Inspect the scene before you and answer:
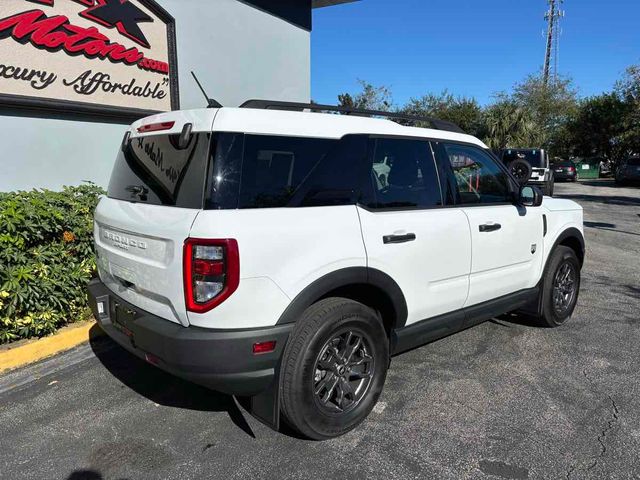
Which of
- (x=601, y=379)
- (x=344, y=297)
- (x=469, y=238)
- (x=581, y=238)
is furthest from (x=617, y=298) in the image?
(x=344, y=297)

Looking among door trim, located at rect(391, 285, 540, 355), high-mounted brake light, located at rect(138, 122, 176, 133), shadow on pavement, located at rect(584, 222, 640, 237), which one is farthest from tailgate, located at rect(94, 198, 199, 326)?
shadow on pavement, located at rect(584, 222, 640, 237)

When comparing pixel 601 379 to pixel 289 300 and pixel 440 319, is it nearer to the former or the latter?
pixel 440 319

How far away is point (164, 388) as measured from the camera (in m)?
3.44

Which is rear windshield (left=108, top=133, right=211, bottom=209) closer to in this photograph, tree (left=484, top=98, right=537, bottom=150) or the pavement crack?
the pavement crack

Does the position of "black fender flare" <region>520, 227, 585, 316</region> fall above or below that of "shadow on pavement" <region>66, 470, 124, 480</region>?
above

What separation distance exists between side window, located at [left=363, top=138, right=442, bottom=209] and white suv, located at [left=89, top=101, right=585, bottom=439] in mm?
10

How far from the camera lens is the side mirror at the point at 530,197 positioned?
3930 millimetres

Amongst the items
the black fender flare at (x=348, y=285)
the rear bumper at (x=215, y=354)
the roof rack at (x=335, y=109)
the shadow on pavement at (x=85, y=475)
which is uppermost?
the roof rack at (x=335, y=109)

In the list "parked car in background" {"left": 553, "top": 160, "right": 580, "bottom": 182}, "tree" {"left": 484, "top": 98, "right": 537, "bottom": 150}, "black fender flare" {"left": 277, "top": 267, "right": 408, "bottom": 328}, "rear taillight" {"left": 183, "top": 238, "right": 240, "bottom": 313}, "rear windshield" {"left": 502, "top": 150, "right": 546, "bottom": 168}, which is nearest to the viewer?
"rear taillight" {"left": 183, "top": 238, "right": 240, "bottom": 313}

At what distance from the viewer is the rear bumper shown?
231 centimetres

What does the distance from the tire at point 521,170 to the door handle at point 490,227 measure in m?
0.64

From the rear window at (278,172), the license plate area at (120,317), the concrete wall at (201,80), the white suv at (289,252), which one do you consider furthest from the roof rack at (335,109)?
the concrete wall at (201,80)

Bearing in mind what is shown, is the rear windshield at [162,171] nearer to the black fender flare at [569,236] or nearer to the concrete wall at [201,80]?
the concrete wall at [201,80]

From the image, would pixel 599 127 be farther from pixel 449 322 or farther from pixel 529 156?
pixel 449 322
